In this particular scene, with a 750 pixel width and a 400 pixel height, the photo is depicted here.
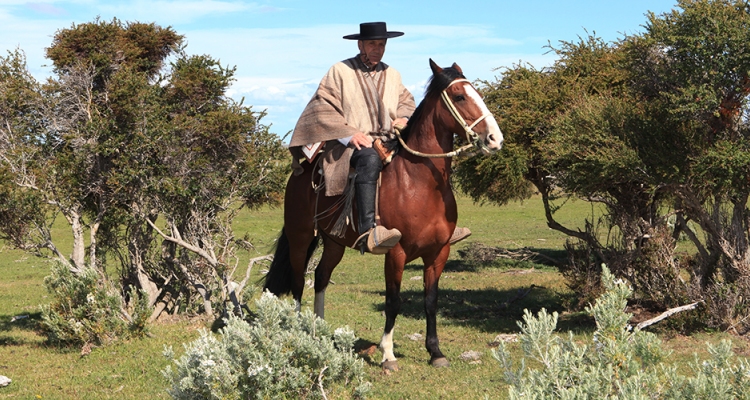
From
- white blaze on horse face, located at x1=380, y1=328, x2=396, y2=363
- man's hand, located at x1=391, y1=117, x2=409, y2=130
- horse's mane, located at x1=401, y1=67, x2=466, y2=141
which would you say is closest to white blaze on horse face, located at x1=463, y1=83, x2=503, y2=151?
horse's mane, located at x1=401, y1=67, x2=466, y2=141

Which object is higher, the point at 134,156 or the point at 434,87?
the point at 434,87

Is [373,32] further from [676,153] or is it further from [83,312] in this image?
[83,312]

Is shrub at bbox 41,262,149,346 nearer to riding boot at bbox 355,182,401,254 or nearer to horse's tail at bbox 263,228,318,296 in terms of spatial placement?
horse's tail at bbox 263,228,318,296

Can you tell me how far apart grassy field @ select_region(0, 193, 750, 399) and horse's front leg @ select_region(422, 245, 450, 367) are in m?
0.14

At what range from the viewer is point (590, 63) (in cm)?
1327

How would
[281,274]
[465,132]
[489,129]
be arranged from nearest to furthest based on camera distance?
[489,129]
[465,132]
[281,274]

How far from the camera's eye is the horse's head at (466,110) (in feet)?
24.3

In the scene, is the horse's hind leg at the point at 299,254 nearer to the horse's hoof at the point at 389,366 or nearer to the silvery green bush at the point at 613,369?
the horse's hoof at the point at 389,366

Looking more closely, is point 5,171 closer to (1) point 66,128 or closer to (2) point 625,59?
(1) point 66,128

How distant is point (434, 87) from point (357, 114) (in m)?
1.03

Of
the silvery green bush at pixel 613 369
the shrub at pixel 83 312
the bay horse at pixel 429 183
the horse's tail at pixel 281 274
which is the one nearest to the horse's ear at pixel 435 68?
the bay horse at pixel 429 183

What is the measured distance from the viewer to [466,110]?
304 inches

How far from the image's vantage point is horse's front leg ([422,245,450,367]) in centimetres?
839

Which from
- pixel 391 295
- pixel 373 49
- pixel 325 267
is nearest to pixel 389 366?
pixel 391 295
